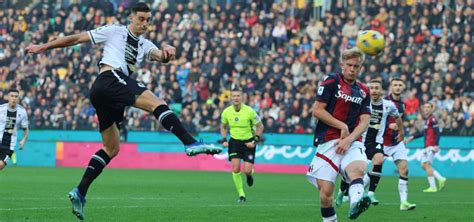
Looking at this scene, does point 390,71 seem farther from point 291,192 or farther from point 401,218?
point 401,218

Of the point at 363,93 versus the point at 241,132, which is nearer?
the point at 363,93

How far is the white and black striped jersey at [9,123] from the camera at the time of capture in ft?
70.8

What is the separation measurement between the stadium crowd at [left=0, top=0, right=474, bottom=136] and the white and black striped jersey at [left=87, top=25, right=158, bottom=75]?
65.8 ft

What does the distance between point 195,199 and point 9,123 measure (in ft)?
16.3

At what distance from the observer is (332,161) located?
38.4 feet

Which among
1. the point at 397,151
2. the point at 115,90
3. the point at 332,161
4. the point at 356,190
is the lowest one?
the point at 397,151

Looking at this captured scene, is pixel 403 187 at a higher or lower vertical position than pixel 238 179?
higher

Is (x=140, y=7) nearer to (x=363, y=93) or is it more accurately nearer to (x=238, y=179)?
(x=363, y=93)

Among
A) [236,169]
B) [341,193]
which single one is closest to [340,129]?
[341,193]

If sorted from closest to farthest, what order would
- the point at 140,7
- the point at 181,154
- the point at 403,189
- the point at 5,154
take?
the point at 140,7 < the point at 403,189 < the point at 5,154 < the point at 181,154

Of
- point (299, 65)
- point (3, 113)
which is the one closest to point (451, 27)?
point (299, 65)

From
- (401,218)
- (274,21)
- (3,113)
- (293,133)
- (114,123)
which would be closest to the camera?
(114,123)

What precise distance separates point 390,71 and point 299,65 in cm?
350

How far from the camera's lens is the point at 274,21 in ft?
124
